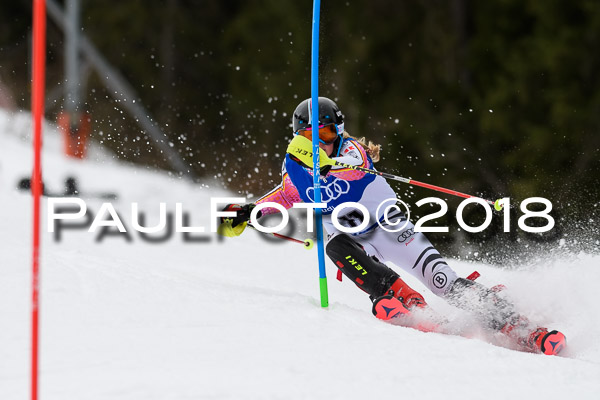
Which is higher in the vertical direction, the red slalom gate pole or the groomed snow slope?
the red slalom gate pole

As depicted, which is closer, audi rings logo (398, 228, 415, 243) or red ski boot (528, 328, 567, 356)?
red ski boot (528, 328, 567, 356)

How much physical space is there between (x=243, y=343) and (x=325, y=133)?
5.95 ft

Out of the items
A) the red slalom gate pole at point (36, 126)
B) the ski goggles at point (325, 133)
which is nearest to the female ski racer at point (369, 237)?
the ski goggles at point (325, 133)

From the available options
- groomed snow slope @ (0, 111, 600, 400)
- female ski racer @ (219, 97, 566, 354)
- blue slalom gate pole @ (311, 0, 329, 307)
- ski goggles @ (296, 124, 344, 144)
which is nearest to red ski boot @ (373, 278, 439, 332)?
female ski racer @ (219, 97, 566, 354)

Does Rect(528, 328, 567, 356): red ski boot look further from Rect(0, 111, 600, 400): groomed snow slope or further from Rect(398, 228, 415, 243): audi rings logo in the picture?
Rect(398, 228, 415, 243): audi rings logo

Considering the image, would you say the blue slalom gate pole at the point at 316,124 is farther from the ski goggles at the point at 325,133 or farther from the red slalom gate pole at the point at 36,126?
the red slalom gate pole at the point at 36,126

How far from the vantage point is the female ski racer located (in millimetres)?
4293

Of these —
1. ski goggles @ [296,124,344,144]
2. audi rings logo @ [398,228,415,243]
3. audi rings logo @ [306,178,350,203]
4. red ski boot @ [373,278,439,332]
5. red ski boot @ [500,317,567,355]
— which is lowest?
red ski boot @ [500,317,567,355]

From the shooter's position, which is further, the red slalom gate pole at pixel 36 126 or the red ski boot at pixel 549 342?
the red ski boot at pixel 549 342

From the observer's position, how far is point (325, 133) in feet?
15.8

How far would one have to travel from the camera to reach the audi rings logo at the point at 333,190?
486 cm

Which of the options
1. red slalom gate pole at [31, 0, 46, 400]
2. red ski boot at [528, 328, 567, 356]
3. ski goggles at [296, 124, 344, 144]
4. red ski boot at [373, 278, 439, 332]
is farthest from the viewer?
ski goggles at [296, 124, 344, 144]

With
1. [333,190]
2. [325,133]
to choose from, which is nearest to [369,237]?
[333,190]

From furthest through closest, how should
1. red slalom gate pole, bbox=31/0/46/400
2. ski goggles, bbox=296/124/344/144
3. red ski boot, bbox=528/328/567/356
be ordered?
ski goggles, bbox=296/124/344/144, red ski boot, bbox=528/328/567/356, red slalom gate pole, bbox=31/0/46/400
